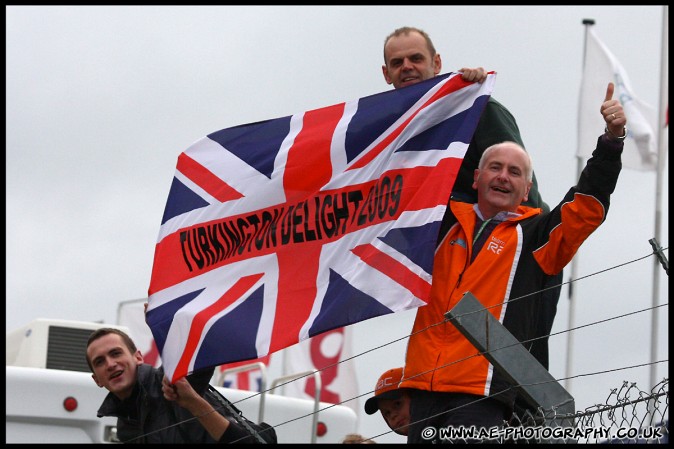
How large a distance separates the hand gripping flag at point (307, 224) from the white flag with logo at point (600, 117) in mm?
12375

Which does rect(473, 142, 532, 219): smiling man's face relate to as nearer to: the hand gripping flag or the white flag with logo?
the hand gripping flag

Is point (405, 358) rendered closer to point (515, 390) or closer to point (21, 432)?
point (515, 390)

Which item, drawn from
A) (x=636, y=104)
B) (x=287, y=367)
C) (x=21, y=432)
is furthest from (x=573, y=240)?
(x=287, y=367)

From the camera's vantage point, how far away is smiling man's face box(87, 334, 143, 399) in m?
7.25

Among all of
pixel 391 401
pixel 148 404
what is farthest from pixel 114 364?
pixel 391 401

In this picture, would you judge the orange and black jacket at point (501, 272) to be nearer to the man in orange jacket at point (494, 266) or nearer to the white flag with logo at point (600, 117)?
the man in orange jacket at point (494, 266)

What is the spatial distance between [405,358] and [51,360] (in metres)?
3.87

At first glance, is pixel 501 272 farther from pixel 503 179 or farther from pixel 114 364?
pixel 114 364

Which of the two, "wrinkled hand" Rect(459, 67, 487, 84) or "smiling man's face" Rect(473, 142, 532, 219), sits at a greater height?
"wrinkled hand" Rect(459, 67, 487, 84)

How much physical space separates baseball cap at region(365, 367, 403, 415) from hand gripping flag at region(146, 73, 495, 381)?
30 cm

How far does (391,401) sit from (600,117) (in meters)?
13.5

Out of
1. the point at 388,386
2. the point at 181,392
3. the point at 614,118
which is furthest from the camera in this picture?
the point at 181,392

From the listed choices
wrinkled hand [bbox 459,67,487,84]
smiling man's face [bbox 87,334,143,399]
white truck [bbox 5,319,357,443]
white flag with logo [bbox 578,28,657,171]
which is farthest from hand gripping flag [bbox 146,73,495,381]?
white flag with logo [bbox 578,28,657,171]

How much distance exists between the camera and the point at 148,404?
706 centimetres
